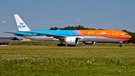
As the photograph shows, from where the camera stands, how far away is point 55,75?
6590 mm

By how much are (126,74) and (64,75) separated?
2376 millimetres

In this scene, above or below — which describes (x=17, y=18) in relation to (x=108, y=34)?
above

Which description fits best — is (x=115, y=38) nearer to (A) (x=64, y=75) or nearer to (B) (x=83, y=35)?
(B) (x=83, y=35)

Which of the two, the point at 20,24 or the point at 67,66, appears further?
the point at 20,24

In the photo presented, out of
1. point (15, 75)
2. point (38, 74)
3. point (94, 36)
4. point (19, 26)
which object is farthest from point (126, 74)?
point (19, 26)

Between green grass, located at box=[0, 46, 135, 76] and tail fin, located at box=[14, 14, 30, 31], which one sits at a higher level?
tail fin, located at box=[14, 14, 30, 31]

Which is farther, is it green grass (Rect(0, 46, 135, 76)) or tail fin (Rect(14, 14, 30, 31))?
tail fin (Rect(14, 14, 30, 31))

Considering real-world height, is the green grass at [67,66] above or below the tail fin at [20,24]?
below

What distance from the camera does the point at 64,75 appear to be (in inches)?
260

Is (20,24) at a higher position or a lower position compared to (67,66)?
higher

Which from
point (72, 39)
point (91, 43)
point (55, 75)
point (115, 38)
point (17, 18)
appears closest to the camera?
point (55, 75)

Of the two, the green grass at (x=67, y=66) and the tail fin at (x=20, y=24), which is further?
the tail fin at (x=20, y=24)

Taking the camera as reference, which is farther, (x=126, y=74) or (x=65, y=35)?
(x=65, y=35)

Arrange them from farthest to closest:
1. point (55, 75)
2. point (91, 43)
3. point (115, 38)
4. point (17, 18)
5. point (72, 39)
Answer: point (17, 18)
point (91, 43)
point (115, 38)
point (72, 39)
point (55, 75)
